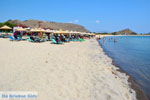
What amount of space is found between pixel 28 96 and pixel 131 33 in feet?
496

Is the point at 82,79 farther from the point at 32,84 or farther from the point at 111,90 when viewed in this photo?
the point at 32,84

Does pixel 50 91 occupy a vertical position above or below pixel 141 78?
above

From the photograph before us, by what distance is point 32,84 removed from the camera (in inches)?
167

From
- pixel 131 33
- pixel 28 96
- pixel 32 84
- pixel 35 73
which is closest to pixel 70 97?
pixel 28 96

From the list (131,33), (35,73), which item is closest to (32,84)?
(35,73)

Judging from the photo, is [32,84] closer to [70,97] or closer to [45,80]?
[45,80]

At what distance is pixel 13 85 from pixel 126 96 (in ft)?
9.94

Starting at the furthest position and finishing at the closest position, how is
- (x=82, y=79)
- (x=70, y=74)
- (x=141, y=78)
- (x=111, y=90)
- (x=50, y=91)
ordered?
(x=141, y=78) < (x=70, y=74) < (x=82, y=79) < (x=111, y=90) < (x=50, y=91)

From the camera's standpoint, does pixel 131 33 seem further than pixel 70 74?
Yes

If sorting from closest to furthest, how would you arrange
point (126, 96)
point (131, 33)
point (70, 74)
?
point (126, 96), point (70, 74), point (131, 33)

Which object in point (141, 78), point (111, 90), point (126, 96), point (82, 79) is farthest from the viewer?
point (141, 78)

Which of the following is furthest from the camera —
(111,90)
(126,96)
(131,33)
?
(131,33)

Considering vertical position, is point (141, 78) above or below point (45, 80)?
below

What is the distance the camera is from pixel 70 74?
18.0 feet
